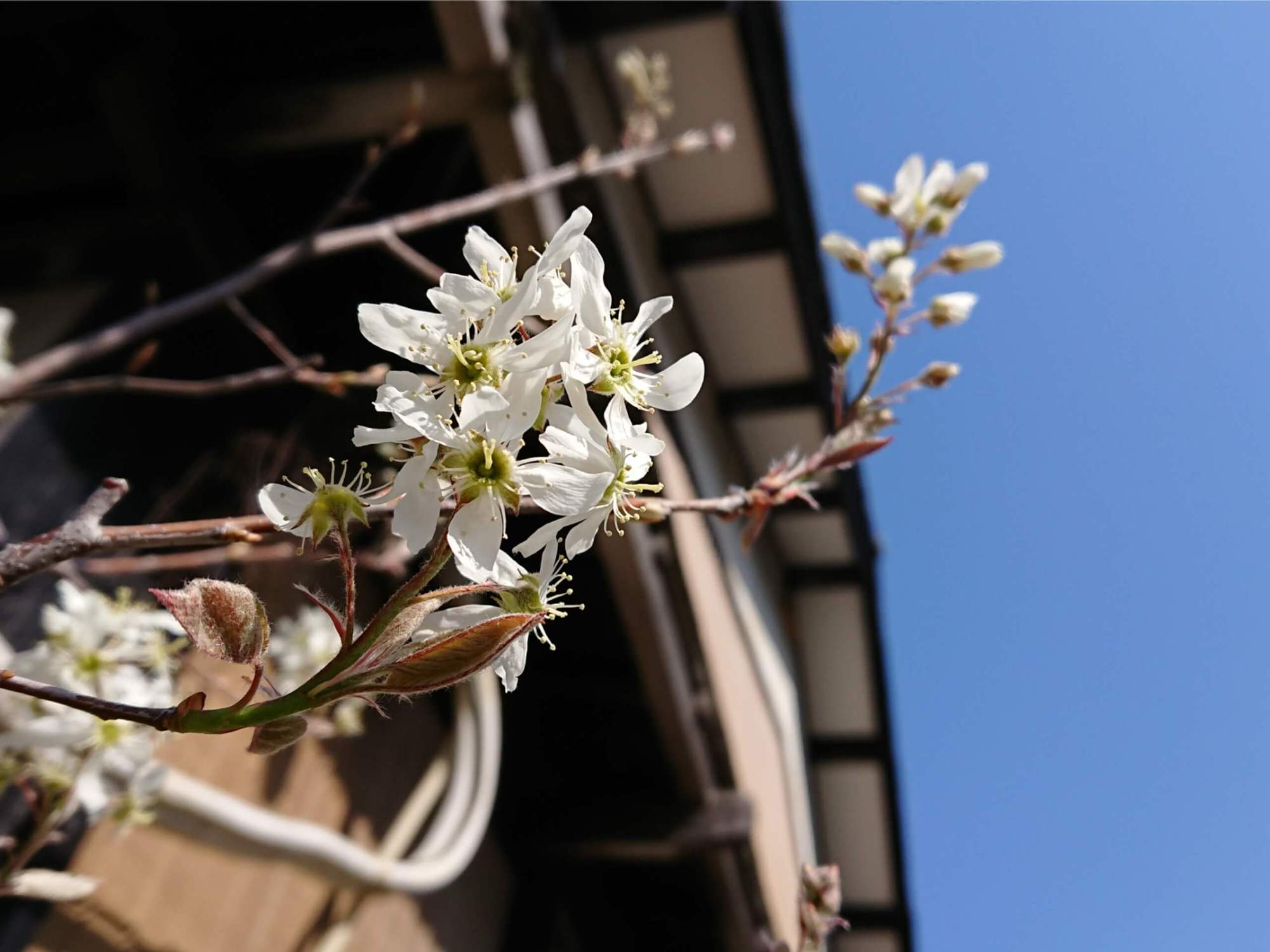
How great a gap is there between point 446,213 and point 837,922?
4.56 ft

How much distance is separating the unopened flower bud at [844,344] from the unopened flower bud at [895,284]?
8 cm

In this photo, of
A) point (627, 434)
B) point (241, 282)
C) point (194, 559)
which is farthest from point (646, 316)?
point (194, 559)

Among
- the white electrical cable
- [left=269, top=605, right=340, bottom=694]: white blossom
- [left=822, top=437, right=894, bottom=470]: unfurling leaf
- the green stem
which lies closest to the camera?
the green stem

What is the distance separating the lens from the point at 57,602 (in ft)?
6.11

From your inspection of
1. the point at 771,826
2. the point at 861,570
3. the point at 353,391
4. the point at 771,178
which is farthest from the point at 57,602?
the point at 861,570

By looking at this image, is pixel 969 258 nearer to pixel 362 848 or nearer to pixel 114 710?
pixel 114 710

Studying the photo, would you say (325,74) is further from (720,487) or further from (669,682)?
(720,487)

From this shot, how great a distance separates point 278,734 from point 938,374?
32.5 inches

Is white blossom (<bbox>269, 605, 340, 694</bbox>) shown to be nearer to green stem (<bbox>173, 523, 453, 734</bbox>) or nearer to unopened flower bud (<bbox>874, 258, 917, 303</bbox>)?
unopened flower bud (<bbox>874, 258, 917, 303</bbox>)

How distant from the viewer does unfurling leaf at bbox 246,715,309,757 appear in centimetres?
44

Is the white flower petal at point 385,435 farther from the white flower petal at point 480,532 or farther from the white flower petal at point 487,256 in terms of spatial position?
the white flower petal at point 487,256

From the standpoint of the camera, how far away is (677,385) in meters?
0.67

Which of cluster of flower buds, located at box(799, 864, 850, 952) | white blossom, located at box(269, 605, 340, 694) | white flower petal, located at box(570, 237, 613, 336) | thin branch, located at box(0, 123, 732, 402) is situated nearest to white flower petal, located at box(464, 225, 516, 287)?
white flower petal, located at box(570, 237, 613, 336)

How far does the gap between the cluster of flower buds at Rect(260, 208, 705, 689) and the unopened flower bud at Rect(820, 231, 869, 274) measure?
1.97ft
